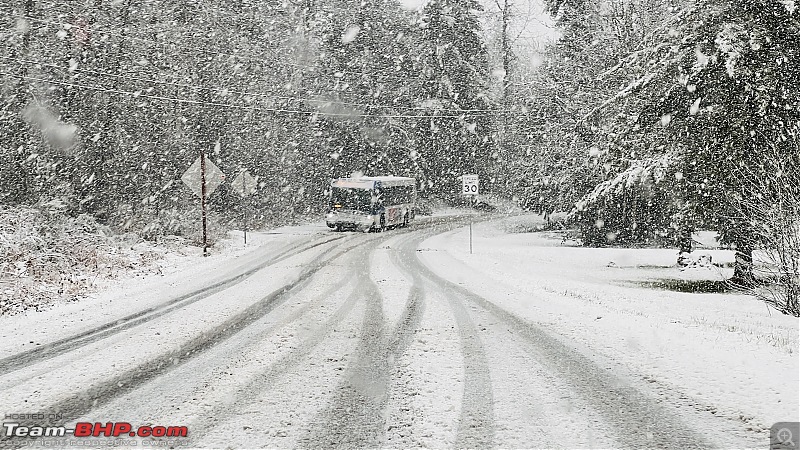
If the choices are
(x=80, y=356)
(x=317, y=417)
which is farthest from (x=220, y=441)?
(x=80, y=356)

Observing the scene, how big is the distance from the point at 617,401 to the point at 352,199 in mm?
29748

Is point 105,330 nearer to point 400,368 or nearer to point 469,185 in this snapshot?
point 400,368

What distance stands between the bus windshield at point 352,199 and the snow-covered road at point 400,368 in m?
20.6

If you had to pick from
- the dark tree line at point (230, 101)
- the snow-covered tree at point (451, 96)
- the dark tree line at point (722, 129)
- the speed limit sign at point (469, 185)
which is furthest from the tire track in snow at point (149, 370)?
the snow-covered tree at point (451, 96)

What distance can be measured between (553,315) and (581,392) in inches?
175

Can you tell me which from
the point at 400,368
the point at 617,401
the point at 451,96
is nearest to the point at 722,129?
the point at 617,401

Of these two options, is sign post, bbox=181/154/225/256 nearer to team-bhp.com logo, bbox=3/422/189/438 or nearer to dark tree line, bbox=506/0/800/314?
dark tree line, bbox=506/0/800/314

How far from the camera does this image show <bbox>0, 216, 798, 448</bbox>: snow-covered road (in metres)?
4.94

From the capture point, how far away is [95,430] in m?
4.91

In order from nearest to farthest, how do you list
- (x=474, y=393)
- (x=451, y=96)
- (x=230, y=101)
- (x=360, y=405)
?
(x=360, y=405) → (x=474, y=393) → (x=230, y=101) → (x=451, y=96)

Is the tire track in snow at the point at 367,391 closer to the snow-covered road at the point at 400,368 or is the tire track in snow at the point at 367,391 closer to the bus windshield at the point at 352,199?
the snow-covered road at the point at 400,368

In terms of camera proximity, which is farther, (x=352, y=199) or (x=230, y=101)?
(x=230, y=101)

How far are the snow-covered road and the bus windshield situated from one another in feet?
67.5

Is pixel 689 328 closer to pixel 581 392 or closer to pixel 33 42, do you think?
pixel 581 392
